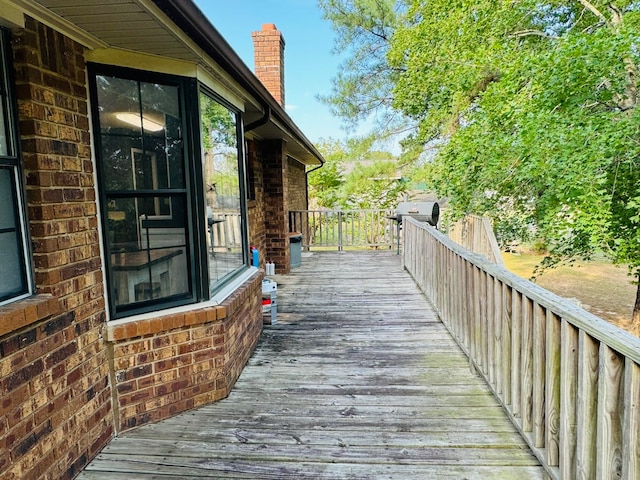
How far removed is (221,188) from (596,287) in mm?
10464

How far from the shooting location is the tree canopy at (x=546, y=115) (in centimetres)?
580

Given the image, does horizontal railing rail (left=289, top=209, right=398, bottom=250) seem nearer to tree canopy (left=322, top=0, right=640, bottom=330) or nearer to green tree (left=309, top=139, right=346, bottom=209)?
tree canopy (left=322, top=0, right=640, bottom=330)

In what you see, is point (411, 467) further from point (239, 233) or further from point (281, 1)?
point (281, 1)

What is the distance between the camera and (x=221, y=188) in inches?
147

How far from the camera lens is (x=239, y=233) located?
14.0 feet

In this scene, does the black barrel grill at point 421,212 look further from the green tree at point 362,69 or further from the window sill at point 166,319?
the window sill at point 166,319

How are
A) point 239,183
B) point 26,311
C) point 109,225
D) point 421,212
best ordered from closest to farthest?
point 26,311 → point 109,225 → point 239,183 → point 421,212

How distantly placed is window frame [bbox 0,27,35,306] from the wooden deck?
1.10m

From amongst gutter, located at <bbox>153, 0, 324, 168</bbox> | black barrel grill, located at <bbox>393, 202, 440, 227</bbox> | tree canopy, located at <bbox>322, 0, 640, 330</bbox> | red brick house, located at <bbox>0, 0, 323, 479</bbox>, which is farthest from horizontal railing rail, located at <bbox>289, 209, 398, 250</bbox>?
red brick house, located at <bbox>0, 0, 323, 479</bbox>

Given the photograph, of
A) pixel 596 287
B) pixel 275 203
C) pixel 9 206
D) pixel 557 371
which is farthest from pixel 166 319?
pixel 596 287

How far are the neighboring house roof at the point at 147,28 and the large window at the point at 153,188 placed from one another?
19 cm

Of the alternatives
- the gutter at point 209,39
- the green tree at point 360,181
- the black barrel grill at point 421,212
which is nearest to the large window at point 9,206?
the gutter at point 209,39

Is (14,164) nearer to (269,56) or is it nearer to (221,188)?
(221,188)

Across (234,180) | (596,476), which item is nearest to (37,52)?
(234,180)
